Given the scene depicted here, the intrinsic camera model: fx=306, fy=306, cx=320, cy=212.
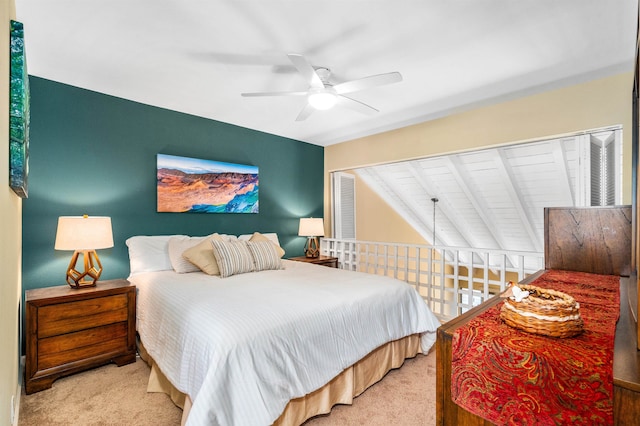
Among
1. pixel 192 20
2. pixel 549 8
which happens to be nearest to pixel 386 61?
pixel 549 8

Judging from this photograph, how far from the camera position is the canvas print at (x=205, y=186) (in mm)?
3348

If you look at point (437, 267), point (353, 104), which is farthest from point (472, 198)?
point (353, 104)

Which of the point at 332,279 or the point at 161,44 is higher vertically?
the point at 161,44

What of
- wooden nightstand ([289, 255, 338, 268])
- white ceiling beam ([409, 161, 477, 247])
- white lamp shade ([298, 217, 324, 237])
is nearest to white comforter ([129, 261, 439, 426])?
wooden nightstand ([289, 255, 338, 268])

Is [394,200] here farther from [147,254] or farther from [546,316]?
[546,316]

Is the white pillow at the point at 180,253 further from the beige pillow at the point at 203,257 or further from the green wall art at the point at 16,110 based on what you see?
the green wall art at the point at 16,110

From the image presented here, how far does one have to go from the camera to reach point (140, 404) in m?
1.99

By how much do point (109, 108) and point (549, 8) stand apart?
359cm

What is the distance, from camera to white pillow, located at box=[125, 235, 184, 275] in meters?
2.89

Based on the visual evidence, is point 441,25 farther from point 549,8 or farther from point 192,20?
point 192,20

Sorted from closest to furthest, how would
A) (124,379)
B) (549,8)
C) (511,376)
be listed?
(511,376)
(549,8)
(124,379)

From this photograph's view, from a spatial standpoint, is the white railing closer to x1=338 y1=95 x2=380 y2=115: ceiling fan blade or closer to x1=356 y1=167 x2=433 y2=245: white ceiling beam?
x1=356 y1=167 x2=433 y2=245: white ceiling beam

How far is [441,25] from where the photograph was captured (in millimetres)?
1914

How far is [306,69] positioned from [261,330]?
1627 millimetres
